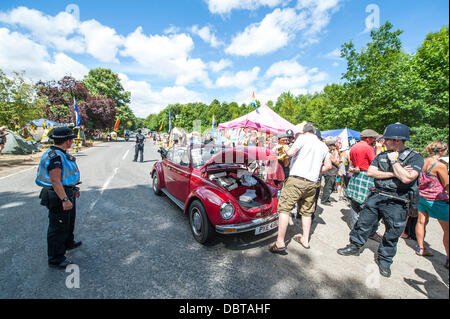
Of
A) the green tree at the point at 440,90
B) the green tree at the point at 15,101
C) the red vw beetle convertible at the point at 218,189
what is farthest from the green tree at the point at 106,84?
the green tree at the point at 440,90

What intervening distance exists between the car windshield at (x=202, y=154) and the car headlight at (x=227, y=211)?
1.23 m

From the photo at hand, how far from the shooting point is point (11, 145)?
37.5 ft

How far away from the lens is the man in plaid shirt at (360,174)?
3425 millimetres

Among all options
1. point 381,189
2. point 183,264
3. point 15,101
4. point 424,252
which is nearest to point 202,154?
point 183,264

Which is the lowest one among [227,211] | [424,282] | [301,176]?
[424,282]

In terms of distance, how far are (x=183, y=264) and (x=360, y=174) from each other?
3.49 meters

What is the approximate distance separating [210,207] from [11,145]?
15449 millimetres

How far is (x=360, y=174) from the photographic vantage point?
3.55m

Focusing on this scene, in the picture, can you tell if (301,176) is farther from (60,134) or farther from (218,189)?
(60,134)

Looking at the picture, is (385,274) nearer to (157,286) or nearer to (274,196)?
(274,196)

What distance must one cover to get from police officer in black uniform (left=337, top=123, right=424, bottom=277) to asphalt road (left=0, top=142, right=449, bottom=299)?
1.55 ft

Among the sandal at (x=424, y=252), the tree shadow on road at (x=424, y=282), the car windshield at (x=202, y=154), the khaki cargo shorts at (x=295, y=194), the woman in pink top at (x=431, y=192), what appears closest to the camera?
the tree shadow on road at (x=424, y=282)

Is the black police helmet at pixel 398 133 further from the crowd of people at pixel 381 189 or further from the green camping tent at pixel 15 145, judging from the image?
the green camping tent at pixel 15 145

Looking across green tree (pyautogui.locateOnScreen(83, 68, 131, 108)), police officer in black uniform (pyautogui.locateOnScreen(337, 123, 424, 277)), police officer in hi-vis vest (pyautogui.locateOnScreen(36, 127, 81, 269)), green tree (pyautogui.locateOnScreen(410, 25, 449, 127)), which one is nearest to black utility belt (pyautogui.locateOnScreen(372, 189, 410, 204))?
police officer in black uniform (pyautogui.locateOnScreen(337, 123, 424, 277))
